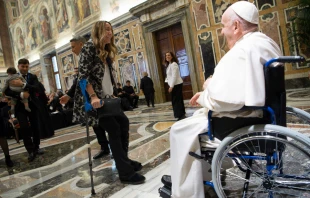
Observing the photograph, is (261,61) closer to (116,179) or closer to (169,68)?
(116,179)

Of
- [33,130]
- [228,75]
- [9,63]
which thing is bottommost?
[33,130]

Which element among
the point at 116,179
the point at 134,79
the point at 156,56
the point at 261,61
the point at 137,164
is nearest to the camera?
the point at 261,61

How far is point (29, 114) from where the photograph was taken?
3689 millimetres

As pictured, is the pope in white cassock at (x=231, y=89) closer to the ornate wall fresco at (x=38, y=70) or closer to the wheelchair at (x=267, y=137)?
the wheelchair at (x=267, y=137)

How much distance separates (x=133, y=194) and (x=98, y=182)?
568 mm

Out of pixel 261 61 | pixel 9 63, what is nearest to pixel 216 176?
pixel 261 61

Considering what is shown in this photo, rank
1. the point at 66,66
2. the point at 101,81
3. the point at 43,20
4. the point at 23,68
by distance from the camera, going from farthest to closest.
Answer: the point at 43,20, the point at 66,66, the point at 23,68, the point at 101,81

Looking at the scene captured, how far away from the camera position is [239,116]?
4.30ft

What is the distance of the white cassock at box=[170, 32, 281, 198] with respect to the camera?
3.87 ft

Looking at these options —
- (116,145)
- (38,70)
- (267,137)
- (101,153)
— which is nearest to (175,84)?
(101,153)

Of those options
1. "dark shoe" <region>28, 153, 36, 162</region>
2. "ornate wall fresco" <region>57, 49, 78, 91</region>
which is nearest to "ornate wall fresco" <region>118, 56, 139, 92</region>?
"ornate wall fresco" <region>57, 49, 78, 91</region>

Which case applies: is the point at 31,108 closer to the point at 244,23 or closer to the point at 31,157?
the point at 31,157

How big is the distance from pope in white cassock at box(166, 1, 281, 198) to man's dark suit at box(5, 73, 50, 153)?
3.00 meters

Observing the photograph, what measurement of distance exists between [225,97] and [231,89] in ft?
0.18
